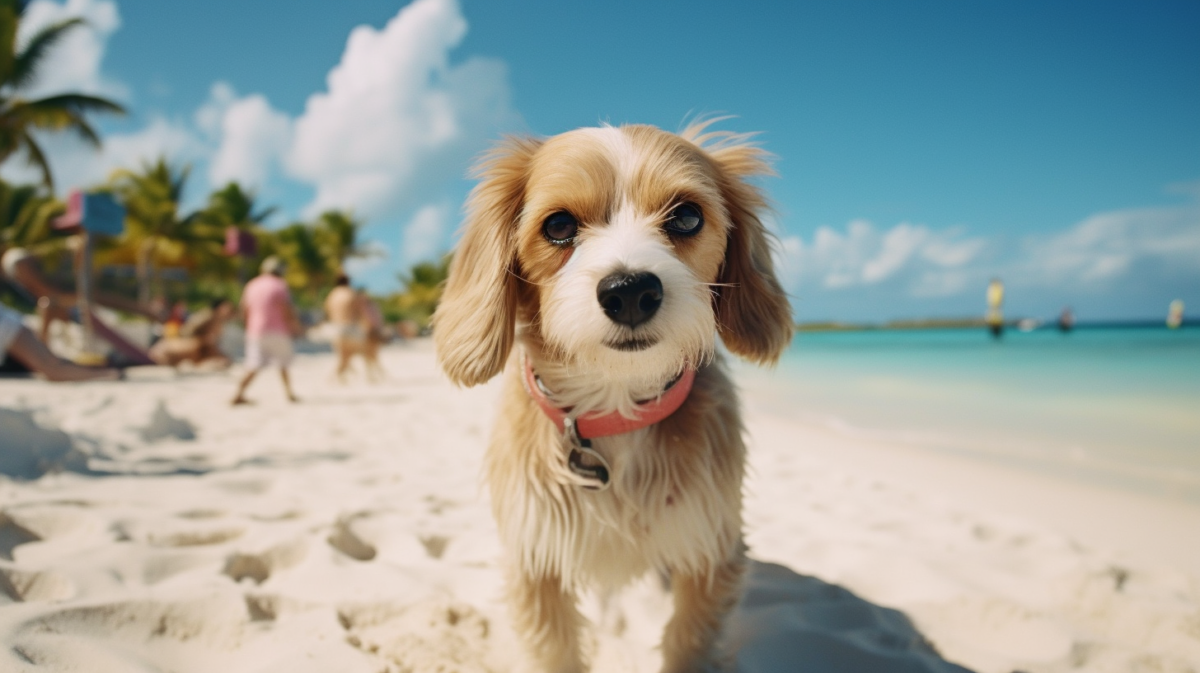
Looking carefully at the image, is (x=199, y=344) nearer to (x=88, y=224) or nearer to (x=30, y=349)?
(x=88, y=224)

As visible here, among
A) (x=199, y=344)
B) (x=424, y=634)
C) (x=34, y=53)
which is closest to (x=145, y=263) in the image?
(x=34, y=53)

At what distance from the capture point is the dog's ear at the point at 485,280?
2018mm

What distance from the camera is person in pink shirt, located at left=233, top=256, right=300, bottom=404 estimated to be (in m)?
8.77

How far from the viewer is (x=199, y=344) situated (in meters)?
13.8

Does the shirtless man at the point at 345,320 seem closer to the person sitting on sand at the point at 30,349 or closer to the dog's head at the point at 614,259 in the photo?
the person sitting on sand at the point at 30,349

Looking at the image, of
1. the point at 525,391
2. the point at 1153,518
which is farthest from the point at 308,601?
the point at 1153,518

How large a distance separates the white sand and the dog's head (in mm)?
758

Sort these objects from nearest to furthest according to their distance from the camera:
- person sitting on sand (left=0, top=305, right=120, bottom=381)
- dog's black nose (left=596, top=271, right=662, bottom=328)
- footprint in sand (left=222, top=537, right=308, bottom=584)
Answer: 1. dog's black nose (left=596, top=271, right=662, bottom=328)
2. footprint in sand (left=222, top=537, right=308, bottom=584)
3. person sitting on sand (left=0, top=305, right=120, bottom=381)

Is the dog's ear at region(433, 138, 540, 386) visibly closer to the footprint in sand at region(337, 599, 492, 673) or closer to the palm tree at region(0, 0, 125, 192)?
the footprint in sand at region(337, 599, 492, 673)

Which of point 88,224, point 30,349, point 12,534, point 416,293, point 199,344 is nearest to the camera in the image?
point 12,534

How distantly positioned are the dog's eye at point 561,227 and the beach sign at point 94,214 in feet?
42.6

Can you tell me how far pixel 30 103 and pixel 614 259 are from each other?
29.3 meters

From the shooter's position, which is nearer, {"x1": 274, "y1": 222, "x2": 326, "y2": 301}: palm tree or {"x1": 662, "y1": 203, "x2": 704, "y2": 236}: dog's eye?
{"x1": 662, "y1": 203, "x2": 704, "y2": 236}: dog's eye

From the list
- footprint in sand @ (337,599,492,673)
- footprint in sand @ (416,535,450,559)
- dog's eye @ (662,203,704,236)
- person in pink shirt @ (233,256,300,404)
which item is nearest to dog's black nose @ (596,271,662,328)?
dog's eye @ (662,203,704,236)
